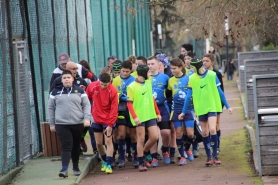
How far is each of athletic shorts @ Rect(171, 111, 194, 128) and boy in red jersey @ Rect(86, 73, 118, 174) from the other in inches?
53.5

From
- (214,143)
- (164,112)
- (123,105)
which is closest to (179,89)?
(164,112)

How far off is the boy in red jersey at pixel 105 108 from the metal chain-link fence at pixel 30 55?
1.34m

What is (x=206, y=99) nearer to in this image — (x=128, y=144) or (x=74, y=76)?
(x=128, y=144)

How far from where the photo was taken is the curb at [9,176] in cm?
1108

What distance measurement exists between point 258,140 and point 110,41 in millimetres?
15342

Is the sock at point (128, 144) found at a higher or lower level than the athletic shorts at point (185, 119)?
lower

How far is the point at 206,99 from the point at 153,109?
884 millimetres

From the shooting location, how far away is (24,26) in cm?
1380

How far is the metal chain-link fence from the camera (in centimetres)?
A: 1204

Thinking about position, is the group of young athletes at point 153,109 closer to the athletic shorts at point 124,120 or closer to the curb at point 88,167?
the athletic shorts at point 124,120

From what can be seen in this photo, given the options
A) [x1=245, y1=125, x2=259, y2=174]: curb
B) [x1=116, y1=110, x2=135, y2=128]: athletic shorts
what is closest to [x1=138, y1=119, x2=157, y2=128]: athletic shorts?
[x1=116, y1=110, x2=135, y2=128]: athletic shorts

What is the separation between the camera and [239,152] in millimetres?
14047

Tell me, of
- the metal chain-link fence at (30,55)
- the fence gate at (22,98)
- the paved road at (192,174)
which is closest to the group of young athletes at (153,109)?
the paved road at (192,174)

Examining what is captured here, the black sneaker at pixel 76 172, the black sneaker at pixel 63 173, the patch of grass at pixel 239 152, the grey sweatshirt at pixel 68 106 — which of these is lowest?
the patch of grass at pixel 239 152
